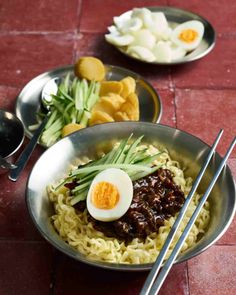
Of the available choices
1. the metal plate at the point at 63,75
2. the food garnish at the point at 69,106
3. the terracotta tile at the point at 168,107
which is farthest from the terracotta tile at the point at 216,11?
the food garnish at the point at 69,106

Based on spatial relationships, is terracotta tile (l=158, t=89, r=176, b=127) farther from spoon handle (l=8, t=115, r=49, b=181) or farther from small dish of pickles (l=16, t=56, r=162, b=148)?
spoon handle (l=8, t=115, r=49, b=181)

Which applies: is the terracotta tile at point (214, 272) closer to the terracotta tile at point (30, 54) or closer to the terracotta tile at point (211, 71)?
the terracotta tile at point (211, 71)

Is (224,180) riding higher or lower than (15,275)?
higher

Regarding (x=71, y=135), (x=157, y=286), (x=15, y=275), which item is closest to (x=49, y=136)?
(x=71, y=135)

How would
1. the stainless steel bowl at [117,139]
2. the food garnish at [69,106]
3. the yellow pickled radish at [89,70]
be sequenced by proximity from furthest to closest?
the yellow pickled radish at [89,70]
the food garnish at [69,106]
the stainless steel bowl at [117,139]

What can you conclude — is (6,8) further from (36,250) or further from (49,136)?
(36,250)

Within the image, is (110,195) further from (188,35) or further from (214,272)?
(188,35)
